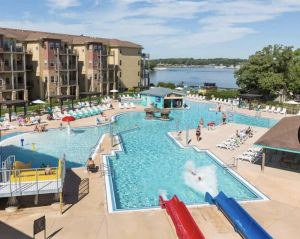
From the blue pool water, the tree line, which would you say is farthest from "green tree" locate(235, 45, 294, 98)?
the blue pool water

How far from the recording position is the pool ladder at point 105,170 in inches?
814

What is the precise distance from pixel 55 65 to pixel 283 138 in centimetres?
4117

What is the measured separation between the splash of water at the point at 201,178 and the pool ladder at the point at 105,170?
476 cm

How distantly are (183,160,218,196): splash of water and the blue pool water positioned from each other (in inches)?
12.1

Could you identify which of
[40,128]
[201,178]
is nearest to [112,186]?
[201,178]

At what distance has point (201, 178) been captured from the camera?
832 inches

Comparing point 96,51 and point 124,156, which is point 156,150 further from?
point 96,51

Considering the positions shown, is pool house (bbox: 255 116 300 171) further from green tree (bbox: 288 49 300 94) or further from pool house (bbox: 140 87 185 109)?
green tree (bbox: 288 49 300 94)

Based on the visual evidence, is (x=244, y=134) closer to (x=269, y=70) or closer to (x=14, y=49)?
(x=269, y=70)

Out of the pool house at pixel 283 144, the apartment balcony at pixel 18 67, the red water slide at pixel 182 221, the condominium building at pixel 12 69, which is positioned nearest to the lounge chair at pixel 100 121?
the condominium building at pixel 12 69

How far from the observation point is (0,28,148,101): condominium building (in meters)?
47.0

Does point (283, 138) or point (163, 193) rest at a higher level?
point (283, 138)

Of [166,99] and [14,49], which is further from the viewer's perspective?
[166,99]

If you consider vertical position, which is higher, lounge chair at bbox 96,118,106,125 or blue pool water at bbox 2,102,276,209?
lounge chair at bbox 96,118,106,125
